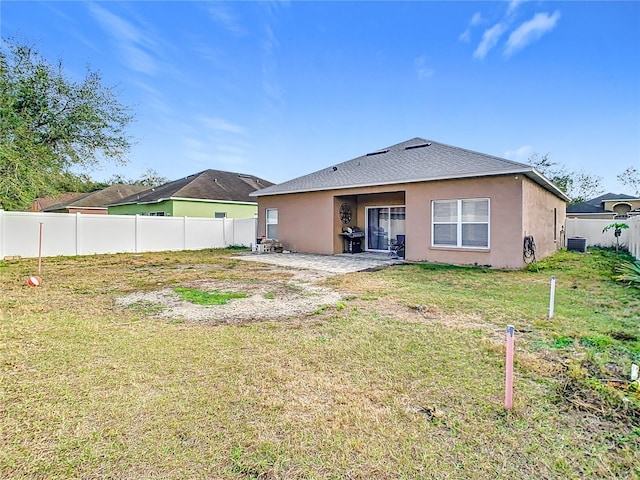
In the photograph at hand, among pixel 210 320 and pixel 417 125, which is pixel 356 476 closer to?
pixel 210 320

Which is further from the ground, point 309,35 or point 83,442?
point 309,35

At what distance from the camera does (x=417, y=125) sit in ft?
62.6

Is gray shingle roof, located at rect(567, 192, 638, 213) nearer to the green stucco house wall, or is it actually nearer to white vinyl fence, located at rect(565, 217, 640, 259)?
white vinyl fence, located at rect(565, 217, 640, 259)

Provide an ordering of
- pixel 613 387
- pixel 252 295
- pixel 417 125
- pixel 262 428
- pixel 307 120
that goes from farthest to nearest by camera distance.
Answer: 1. pixel 417 125
2. pixel 307 120
3. pixel 252 295
4. pixel 613 387
5. pixel 262 428

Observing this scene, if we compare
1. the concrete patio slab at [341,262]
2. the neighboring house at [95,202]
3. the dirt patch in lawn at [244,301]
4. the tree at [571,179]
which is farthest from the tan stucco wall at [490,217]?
the tree at [571,179]

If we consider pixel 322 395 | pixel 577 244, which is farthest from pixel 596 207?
pixel 322 395

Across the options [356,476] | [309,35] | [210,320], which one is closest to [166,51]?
[309,35]

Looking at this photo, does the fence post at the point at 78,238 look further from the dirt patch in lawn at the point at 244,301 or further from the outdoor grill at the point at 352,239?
the outdoor grill at the point at 352,239

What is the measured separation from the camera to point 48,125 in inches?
465

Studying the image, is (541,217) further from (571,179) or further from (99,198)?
(571,179)

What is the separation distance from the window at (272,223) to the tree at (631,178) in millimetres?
44248

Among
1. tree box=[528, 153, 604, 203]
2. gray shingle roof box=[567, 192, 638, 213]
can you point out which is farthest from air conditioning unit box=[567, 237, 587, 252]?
tree box=[528, 153, 604, 203]

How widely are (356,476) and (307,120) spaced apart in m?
17.6

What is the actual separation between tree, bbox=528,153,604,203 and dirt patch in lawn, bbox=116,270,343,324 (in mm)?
38775
